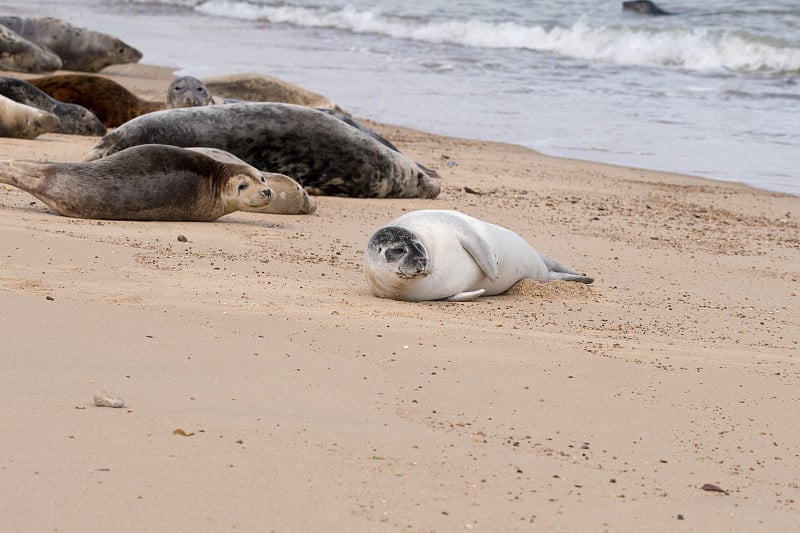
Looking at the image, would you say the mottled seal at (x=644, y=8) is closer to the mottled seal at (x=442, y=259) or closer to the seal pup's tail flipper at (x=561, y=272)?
the seal pup's tail flipper at (x=561, y=272)

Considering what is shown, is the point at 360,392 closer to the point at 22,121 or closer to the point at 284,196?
the point at 284,196

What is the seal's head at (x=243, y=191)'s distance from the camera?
261 inches

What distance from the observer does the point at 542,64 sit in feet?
64.3

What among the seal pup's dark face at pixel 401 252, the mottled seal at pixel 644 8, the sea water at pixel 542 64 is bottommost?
the sea water at pixel 542 64

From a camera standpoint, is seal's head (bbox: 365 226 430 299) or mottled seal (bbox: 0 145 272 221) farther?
mottled seal (bbox: 0 145 272 221)

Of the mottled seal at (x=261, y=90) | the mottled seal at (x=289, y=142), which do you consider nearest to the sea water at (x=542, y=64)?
the mottled seal at (x=261, y=90)

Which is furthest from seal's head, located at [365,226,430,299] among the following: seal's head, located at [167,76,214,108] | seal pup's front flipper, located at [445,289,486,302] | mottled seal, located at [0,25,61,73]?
mottled seal, located at [0,25,61,73]

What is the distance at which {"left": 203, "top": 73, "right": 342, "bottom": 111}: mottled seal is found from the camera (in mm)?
12852

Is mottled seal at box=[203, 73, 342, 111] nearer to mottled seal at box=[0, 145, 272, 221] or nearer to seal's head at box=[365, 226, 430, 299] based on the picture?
mottled seal at box=[0, 145, 272, 221]

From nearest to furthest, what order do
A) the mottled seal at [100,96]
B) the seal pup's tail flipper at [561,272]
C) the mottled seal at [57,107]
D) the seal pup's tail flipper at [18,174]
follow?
the seal pup's tail flipper at [561,272]
the seal pup's tail flipper at [18,174]
the mottled seal at [57,107]
the mottled seal at [100,96]

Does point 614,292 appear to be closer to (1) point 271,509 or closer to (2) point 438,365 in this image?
(2) point 438,365

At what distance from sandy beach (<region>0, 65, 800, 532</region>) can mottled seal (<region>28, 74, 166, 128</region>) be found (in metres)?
4.91

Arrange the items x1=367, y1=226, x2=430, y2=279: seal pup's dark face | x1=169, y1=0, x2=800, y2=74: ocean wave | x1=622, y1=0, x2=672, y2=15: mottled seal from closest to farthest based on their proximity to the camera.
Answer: x1=367, y1=226, x2=430, y2=279: seal pup's dark face
x1=169, y1=0, x2=800, y2=74: ocean wave
x1=622, y1=0, x2=672, y2=15: mottled seal

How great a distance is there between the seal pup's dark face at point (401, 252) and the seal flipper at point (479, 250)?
297mm
